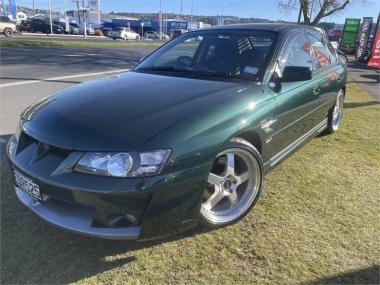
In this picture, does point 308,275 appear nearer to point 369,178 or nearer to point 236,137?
point 236,137

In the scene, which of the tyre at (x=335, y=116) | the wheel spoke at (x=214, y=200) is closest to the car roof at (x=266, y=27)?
the tyre at (x=335, y=116)

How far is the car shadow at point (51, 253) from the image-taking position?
8.11 ft

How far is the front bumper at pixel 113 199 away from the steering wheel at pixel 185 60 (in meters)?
1.63

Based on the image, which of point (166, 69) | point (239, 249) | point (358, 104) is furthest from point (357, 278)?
point (358, 104)

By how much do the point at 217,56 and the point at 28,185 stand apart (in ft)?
7.20

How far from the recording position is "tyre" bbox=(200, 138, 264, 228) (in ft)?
9.40

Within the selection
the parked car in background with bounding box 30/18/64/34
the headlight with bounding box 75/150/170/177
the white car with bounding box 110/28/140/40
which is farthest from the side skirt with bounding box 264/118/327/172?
the white car with bounding box 110/28/140/40

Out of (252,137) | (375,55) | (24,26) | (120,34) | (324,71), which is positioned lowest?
(120,34)

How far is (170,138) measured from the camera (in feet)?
7.97

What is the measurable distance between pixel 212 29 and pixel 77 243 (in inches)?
109

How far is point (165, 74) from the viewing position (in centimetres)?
373

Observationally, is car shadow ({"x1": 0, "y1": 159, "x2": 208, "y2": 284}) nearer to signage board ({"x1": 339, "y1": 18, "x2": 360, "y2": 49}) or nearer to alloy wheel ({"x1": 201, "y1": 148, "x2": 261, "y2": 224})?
alloy wheel ({"x1": 201, "y1": 148, "x2": 261, "y2": 224})

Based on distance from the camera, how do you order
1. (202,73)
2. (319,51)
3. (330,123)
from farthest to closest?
(330,123) → (319,51) → (202,73)

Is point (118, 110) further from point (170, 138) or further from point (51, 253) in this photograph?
point (51, 253)
